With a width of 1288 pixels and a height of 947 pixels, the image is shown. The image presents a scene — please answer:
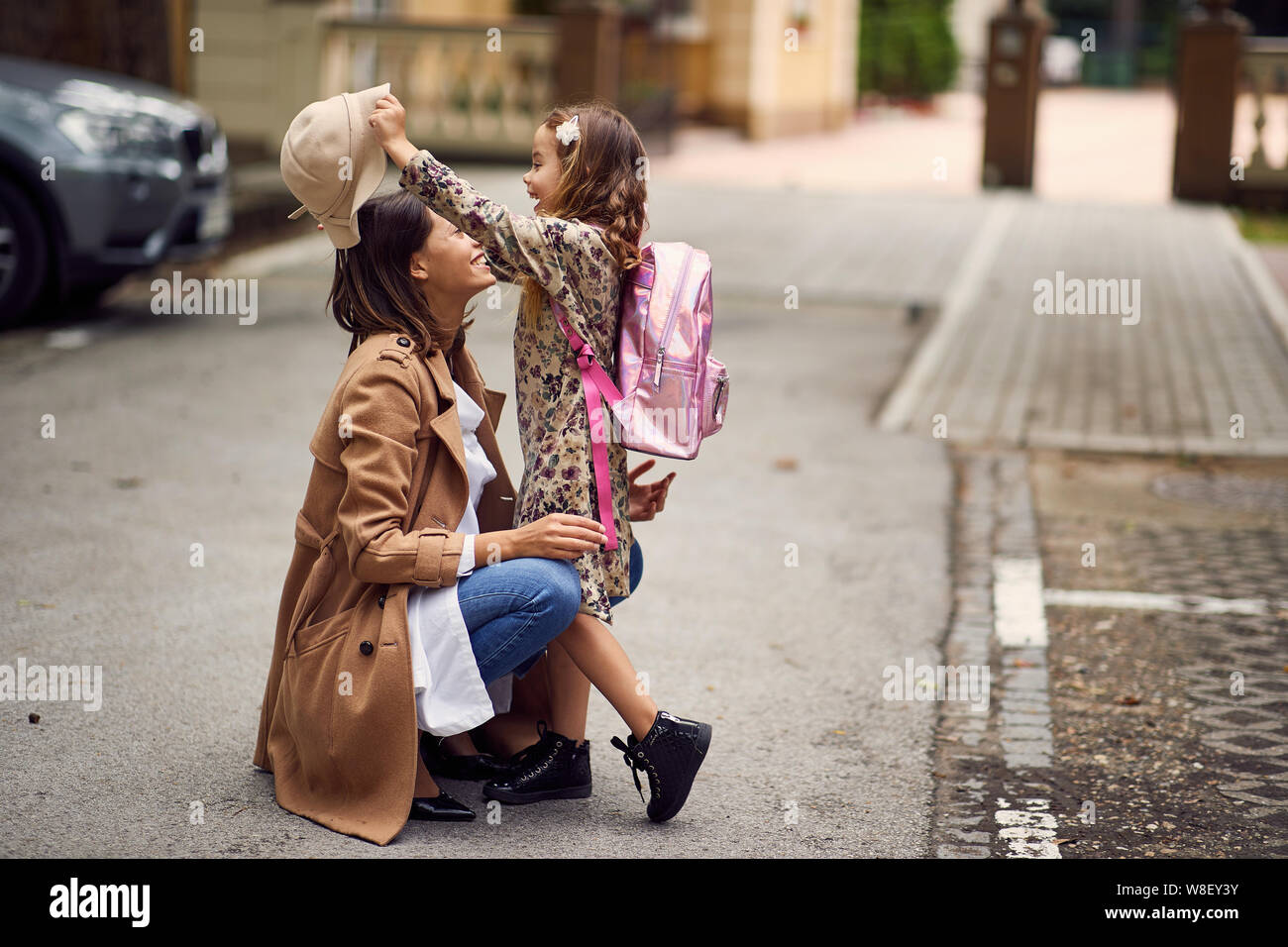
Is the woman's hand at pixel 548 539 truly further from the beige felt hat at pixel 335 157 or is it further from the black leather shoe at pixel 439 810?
the beige felt hat at pixel 335 157

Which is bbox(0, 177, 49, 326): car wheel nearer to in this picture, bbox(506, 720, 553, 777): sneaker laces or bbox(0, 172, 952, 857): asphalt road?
bbox(0, 172, 952, 857): asphalt road

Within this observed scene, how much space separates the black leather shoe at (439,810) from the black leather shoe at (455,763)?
246 millimetres

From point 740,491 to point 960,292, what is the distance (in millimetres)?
5389

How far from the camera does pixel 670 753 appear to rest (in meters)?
3.51

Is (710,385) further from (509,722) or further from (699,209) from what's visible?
(699,209)

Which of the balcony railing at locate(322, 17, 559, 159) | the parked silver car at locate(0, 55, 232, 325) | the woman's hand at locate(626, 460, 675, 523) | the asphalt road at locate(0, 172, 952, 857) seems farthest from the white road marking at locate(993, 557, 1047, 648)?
the balcony railing at locate(322, 17, 559, 159)

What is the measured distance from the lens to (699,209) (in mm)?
15289

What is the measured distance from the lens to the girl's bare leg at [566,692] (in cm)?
368

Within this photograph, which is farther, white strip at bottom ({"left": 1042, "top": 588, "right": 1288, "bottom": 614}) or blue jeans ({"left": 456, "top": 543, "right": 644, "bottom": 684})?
white strip at bottom ({"left": 1042, "top": 588, "right": 1288, "bottom": 614})

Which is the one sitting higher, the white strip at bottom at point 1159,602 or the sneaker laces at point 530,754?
the sneaker laces at point 530,754

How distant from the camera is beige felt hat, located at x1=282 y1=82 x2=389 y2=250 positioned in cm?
313

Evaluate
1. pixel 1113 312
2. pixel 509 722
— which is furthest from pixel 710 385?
pixel 1113 312

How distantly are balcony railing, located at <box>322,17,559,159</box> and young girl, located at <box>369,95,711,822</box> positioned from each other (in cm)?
1488

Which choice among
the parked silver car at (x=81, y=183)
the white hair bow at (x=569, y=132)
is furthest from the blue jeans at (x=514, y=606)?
the parked silver car at (x=81, y=183)
